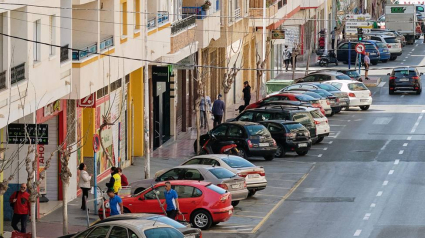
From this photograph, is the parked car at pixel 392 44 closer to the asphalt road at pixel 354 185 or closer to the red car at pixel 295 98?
the asphalt road at pixel 354 185

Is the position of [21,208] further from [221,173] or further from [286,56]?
[286,56]

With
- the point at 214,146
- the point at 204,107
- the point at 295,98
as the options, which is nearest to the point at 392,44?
the point at 295,98

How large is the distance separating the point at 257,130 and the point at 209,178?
9.65 m

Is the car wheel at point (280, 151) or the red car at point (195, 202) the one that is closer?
the red car at point (195, 202)

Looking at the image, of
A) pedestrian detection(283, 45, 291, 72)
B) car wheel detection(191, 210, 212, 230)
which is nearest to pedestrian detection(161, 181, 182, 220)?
car wheel detection(191, 210, 212, 230)

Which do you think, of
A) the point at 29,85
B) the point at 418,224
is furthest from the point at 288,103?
the point at 29,85

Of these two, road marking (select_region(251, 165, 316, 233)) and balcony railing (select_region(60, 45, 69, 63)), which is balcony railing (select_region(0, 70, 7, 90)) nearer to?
balcony railing (select_region(60, 45, 69, 63))

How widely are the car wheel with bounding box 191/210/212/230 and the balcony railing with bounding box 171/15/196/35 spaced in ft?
54.5

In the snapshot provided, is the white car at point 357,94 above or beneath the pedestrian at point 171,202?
above

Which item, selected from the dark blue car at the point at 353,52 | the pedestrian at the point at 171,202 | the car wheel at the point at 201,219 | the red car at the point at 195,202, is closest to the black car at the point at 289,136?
the red car at the point at 195,202

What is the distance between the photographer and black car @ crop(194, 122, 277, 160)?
4225cm

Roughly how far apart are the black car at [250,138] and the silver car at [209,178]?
847 centimetres

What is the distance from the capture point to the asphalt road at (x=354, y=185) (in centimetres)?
3044

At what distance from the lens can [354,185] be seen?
1481 inches
